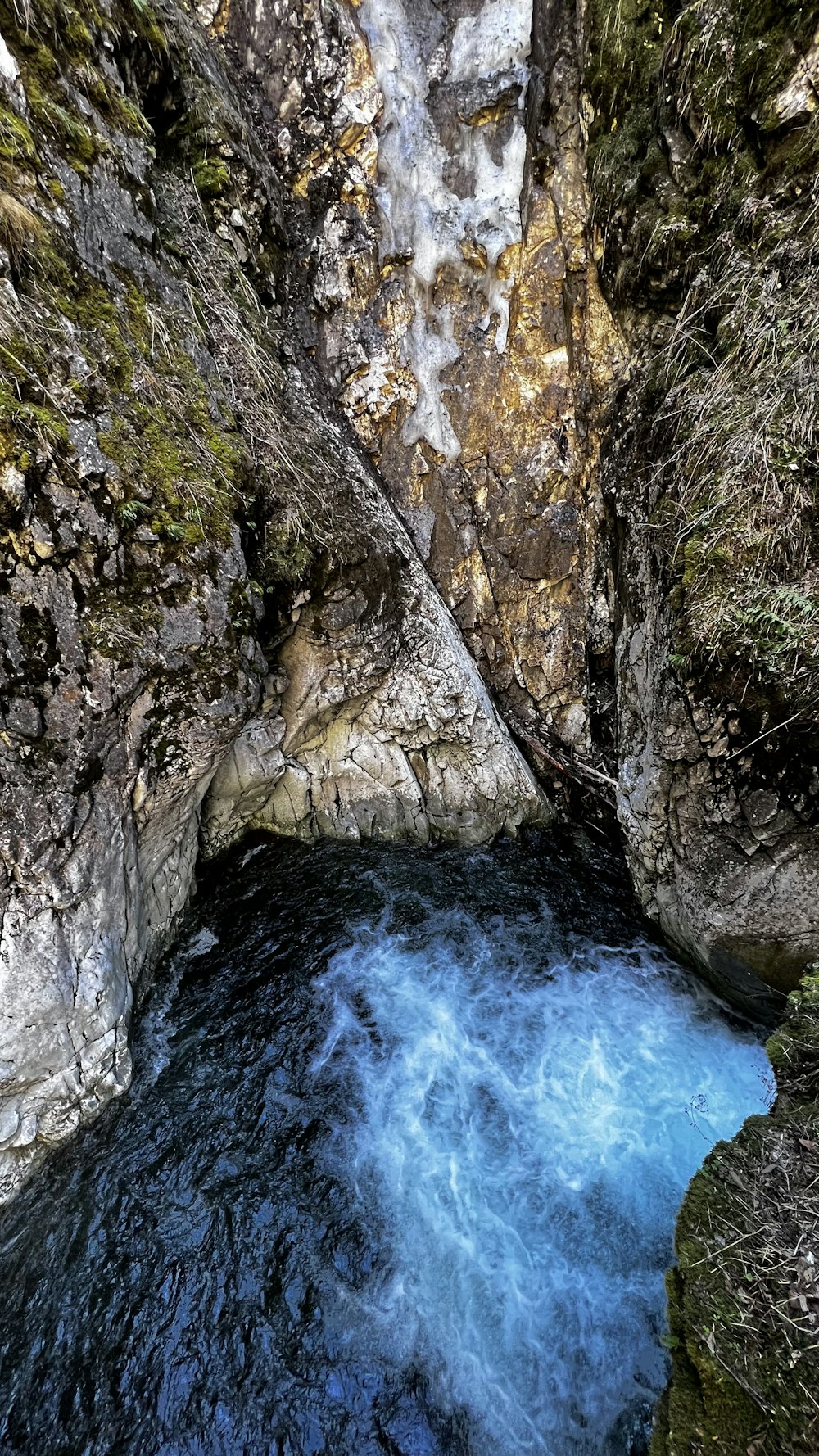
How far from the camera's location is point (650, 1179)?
4.38 m

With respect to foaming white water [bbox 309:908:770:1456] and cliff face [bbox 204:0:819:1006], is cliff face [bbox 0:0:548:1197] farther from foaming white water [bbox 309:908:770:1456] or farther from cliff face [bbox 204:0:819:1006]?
foaming white water [bbox 309:908:770:1456]

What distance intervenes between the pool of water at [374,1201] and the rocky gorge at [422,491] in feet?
1.99

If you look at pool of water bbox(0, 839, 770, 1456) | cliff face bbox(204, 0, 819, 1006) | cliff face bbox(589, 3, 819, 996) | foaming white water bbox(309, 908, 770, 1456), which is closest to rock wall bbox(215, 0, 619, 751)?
cliff face bbox(204, 0, 819, 1006)

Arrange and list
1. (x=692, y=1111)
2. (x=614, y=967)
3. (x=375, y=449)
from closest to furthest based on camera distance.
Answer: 1. (x=692, y=1111)
2. (x=614, y=967)
3. (x=375, y=449)

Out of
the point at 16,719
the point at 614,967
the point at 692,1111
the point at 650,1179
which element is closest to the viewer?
the point at 16,719

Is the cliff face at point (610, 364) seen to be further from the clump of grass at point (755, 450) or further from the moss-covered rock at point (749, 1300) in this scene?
the moss-covered rock at point (749, 1300)

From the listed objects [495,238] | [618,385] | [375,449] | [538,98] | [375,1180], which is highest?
[538,98]

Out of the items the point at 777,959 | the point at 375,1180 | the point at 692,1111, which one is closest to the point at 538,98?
the point at 777,959

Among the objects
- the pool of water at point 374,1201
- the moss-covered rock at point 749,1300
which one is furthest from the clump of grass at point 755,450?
the pool of water at point 374,1201

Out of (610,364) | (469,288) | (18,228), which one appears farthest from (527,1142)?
(469,288)

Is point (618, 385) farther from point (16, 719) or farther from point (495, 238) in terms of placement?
point (16, 719)

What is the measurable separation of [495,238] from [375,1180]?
974 cm

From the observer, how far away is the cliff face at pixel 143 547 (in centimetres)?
403

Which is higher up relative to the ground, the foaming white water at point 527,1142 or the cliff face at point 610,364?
the cliff face at point 610,364
